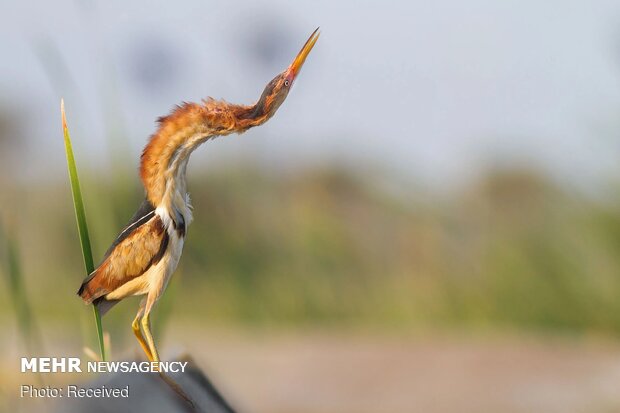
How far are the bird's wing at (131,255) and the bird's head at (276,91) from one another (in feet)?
0.59

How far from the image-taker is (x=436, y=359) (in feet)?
9.80

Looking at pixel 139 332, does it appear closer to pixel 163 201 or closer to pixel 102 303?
pixel 102 303

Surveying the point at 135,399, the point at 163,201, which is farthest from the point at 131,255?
the point at 135,399

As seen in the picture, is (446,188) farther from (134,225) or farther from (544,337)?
(134,225)

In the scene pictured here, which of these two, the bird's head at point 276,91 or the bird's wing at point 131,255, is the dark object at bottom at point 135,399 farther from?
the bird's head at point 276,91

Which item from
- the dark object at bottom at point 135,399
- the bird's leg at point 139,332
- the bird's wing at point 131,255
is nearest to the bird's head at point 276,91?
the bird's wing at point 131,255

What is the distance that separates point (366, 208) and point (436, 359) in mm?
1511

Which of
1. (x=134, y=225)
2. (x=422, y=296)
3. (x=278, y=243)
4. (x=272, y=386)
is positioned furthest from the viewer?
(x=278, y=243)

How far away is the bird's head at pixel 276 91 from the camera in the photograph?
3.73 feet

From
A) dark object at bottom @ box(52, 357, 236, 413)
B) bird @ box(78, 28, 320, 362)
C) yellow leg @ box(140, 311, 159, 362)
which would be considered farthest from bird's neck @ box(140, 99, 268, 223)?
dark object at bottom @ box(52, 357, 236, 413)

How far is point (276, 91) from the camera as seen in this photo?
1.14 m

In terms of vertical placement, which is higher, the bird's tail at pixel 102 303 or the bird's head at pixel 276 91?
the bird's head at pixel 276 91

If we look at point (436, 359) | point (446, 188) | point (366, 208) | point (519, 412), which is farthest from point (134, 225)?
point (366, 208)

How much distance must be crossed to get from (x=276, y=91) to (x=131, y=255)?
25 centimetres
